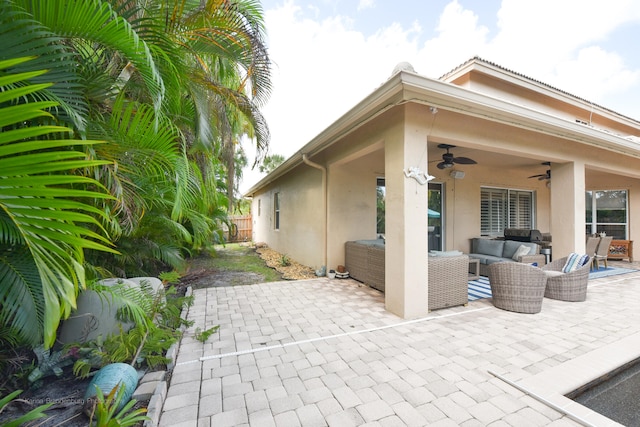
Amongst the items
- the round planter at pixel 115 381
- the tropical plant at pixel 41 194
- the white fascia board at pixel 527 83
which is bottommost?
the round planter at pixel 115 381

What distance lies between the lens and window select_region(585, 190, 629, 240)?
896cm

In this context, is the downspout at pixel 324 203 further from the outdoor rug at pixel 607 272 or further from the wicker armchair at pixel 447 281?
the outdoor rug at pixel 607 272

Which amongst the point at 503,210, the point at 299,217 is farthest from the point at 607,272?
the point at 299,217

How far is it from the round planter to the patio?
1.00ft

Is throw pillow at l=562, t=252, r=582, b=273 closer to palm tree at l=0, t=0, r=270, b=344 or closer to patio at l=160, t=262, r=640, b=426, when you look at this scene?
patio at l=160, t=262, r=640, b=426

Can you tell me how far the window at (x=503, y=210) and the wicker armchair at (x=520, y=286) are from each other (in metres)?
4.36

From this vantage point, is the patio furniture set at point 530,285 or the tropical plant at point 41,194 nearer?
the tropical plant at point 41,194

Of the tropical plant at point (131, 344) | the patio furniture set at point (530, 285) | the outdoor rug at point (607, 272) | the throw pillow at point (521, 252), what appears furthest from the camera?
the outdoor rug at point (607, 272)

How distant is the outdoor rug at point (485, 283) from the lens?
4.96 meters

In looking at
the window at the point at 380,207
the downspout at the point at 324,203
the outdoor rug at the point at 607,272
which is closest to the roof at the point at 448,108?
the downspout at the point at 324,203

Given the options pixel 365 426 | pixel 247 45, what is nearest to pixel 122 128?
pixel 247 45

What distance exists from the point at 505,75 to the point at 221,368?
9.66m

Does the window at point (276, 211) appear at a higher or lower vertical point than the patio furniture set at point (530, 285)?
higher

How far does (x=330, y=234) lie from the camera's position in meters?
6.45
